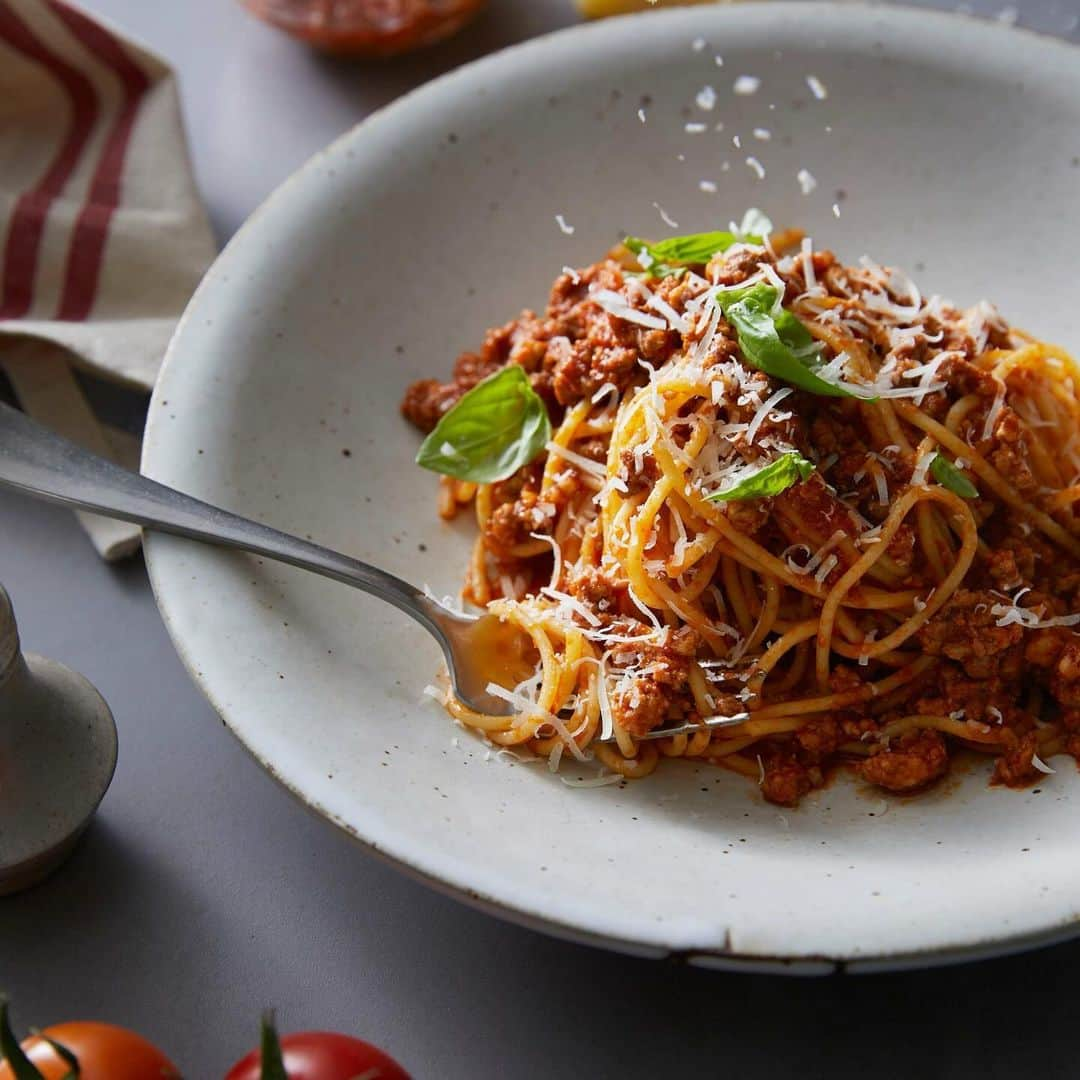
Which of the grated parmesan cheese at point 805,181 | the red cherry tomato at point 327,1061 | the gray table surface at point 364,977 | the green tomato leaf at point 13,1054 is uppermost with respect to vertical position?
the grated parmesan cheese at point 805,181

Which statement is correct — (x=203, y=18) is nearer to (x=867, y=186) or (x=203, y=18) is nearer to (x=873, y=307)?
(x=867, y=186)

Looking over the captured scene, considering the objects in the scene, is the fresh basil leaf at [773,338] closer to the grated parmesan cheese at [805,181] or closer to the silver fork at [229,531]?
the silver fork at [229,531]

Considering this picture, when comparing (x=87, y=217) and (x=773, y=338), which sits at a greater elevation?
(x=773, y=338)

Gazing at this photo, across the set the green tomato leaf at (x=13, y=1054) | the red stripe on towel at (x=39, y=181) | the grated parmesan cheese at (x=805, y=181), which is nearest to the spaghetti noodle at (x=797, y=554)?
the grated parmesan cheese at (x=805, y=181)

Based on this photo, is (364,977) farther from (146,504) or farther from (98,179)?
(98,179)

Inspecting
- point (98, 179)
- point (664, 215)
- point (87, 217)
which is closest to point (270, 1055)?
point (664, 215)

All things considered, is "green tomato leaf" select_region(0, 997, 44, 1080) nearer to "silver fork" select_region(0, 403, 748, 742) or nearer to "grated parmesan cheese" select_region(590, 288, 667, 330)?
"silver fork" select_region(0, 403, 748, 742)
